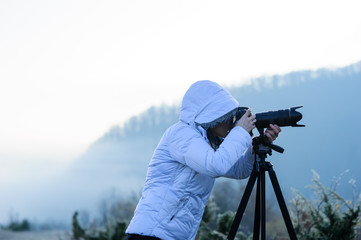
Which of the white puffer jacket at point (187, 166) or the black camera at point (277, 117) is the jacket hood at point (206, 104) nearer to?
the white puffer jacket at point (187, 166)

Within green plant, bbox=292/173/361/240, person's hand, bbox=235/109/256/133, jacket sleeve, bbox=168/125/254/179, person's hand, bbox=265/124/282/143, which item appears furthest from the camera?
green plant, bbox=292/173/361/240

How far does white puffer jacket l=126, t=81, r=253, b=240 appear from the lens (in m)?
2.20

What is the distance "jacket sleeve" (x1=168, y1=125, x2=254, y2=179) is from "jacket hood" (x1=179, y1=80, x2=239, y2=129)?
0.29 feet

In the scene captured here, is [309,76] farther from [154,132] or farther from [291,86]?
[154,132]

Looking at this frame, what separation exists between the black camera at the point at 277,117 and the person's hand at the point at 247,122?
77 mm

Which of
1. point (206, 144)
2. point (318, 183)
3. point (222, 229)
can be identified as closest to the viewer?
point (206, 144)

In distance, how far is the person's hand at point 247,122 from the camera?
2.36 metres

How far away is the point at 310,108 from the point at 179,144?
16.9 meters

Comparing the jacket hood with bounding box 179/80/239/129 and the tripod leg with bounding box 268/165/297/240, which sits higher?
the jacket hood with bounding box 179/80/239/129

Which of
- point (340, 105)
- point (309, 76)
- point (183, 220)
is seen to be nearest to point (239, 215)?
point (183, 220)

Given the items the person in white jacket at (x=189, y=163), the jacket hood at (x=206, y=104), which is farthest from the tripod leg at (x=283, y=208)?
the jacket hood at (x=206, y=104)

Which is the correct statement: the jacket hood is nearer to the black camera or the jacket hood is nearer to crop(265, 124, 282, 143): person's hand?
the black camera

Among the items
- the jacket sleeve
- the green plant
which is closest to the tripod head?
the jacket sleeve

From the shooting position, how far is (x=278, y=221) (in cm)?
848
